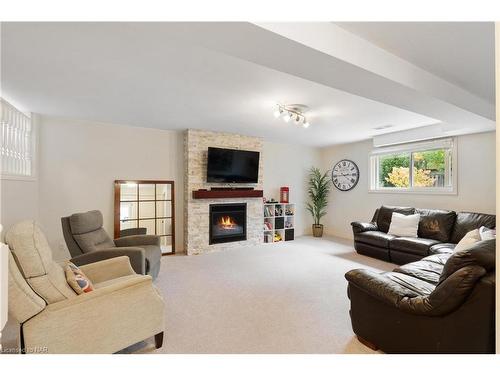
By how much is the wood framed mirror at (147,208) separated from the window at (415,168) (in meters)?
4.40

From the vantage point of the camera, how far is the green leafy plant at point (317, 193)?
621cm

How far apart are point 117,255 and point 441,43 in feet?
10.9

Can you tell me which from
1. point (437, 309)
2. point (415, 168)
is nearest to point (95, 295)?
point (437, 309)

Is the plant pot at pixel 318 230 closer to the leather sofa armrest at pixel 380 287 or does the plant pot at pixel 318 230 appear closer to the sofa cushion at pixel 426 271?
the sofa cushion at pixel 426 271

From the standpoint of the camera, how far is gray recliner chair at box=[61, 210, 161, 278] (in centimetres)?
254

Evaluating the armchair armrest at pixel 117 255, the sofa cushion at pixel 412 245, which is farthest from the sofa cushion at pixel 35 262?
the sofa cushion at pixel 412 245

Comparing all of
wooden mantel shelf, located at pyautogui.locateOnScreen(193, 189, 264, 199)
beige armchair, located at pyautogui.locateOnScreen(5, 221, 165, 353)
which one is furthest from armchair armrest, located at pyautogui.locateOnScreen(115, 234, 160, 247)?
beige armchair, located at pyautogui.locateOnScreen(5, 221, 165, 353)

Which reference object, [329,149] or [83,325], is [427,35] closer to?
[83,325]

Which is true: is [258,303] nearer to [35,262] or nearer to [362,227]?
[35,262]

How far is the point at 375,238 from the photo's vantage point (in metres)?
4.13

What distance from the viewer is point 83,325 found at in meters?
1.49

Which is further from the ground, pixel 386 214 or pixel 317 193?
pixel 317 193

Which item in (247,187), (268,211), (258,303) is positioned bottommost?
(258,303)

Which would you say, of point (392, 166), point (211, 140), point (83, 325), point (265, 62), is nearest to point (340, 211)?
point (392, 166)
